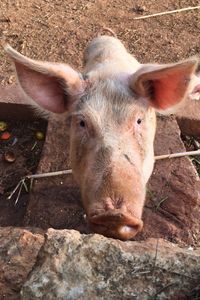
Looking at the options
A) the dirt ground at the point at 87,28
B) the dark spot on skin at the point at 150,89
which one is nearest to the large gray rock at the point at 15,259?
the dark spot on skin at the point at 150,89

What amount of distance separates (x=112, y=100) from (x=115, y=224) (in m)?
0.82

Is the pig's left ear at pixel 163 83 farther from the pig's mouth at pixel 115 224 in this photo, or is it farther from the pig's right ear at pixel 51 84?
the pig's mouth at pixel 115 224

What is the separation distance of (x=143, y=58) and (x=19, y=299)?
333 centimetres

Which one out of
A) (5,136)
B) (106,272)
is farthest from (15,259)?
(5,136)

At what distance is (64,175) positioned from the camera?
3.85 meters

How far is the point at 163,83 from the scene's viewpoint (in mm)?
3104

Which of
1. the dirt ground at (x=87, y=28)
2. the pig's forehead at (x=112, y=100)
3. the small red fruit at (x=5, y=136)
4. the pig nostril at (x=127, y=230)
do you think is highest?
the pig's forehead at (x=112, y=100)

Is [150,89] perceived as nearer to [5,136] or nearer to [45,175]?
[45,175]

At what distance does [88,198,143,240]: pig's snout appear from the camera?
249 centimetres

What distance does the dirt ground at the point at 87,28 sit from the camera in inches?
Answer: 196

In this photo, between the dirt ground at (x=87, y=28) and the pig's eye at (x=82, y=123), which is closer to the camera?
the pig's eye at (x=82, y=123)

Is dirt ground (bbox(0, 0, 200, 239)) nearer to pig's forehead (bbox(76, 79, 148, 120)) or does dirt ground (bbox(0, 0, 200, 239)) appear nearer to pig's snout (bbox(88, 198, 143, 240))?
pig's forehead (bbox(76, 79, 148, 120))

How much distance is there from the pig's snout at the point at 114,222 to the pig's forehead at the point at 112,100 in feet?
2.14

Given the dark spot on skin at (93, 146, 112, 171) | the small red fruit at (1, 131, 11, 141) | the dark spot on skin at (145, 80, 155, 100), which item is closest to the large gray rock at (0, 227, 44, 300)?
the dark spot on skin at (93, 146, 112, 171)
